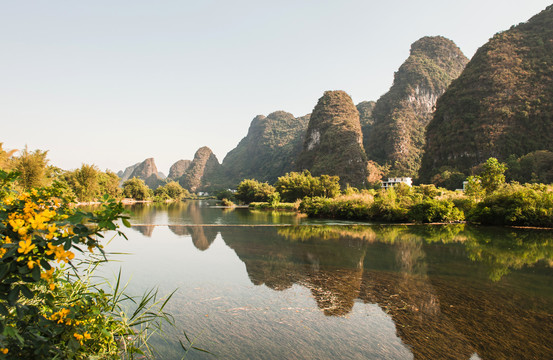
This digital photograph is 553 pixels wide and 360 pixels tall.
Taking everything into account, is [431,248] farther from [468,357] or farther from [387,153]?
[387,153]

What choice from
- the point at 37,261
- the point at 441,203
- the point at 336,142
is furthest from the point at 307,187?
the point at 336,142

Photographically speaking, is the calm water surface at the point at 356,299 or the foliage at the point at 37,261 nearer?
the foliage at the point at 37,261

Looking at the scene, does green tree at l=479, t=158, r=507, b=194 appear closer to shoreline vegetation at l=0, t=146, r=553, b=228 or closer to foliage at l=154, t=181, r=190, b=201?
shoreline vegetation at l=0, t=146, r=553, b=228

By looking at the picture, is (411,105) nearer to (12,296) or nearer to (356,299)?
(356,299)

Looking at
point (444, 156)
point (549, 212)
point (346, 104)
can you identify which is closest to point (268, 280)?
point (549, 212)

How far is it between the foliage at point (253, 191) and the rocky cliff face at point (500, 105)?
52670 mm

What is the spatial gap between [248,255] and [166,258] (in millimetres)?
3010

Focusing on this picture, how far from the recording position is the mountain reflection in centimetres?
504

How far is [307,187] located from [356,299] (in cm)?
4435

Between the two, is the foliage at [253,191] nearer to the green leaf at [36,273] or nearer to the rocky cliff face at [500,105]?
the rocky cliff face at [500,105]

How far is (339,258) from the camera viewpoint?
1139cm

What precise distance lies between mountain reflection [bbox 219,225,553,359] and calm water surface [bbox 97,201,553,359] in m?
0.03

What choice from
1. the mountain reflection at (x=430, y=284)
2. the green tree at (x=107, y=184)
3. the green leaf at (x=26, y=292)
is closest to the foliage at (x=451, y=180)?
the mountain reflection at (x=430, y=284)

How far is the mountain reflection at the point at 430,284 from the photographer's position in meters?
5.04
